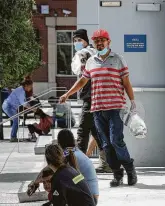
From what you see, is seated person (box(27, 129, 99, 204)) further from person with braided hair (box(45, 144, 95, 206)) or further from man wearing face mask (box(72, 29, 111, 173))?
man wearing face mask (box(72, 29, 111, 173))

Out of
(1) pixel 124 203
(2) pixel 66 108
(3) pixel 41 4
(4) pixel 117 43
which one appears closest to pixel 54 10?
(3) pixel 41 4

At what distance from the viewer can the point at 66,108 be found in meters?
15.5

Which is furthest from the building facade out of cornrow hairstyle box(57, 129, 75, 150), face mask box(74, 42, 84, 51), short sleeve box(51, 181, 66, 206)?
short sleeve box(51, 181, 66, 206)

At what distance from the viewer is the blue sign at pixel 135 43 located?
10.6 metres

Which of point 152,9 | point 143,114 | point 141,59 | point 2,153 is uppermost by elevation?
point 152,9

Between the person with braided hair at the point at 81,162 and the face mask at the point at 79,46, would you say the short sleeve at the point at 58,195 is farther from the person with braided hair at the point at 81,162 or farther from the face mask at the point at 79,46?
the face mask at the point at 79,46

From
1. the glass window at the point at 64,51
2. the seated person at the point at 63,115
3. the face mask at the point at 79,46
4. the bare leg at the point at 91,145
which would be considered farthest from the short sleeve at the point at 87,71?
the glass window at the point at 64,51

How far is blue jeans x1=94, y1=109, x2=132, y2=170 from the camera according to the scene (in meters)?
9.22

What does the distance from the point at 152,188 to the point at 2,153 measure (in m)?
6.14

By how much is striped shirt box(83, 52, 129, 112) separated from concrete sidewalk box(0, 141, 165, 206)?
3.27 feet

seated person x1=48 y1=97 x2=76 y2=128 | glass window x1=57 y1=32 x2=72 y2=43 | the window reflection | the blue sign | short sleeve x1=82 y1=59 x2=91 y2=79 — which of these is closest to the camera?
short sleeve x1=82 y1=59 x2=91 y2=79

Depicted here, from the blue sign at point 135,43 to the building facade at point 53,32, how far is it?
1028 inches

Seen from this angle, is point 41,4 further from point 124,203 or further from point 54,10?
point 124,203

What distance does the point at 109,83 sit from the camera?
30.1 feet
